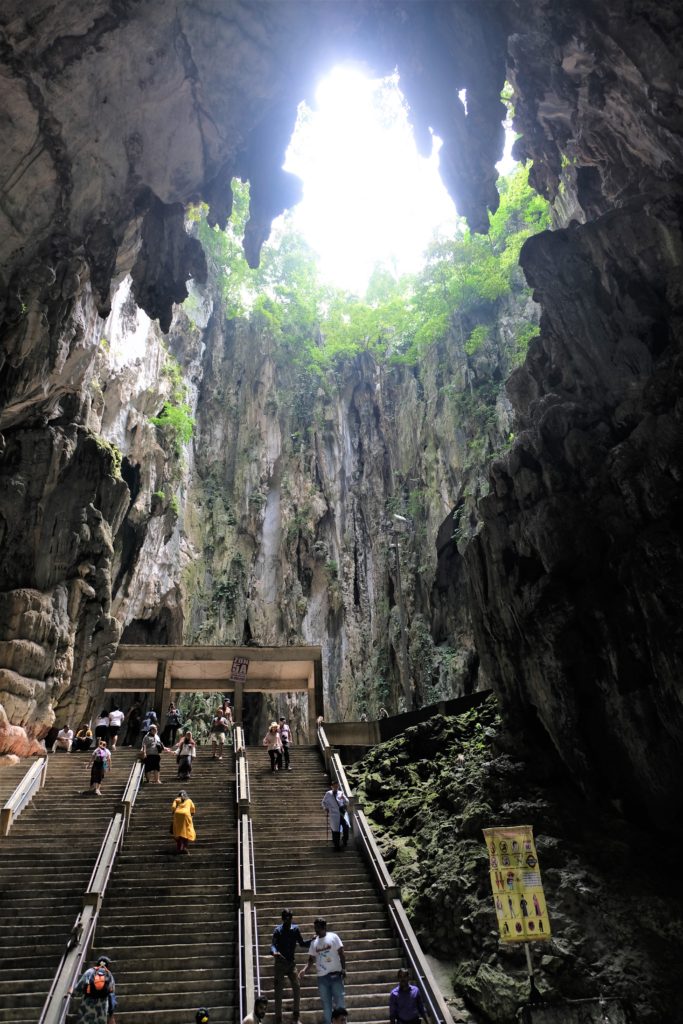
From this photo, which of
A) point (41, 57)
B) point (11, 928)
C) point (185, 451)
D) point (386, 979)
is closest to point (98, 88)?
point (41, 57)

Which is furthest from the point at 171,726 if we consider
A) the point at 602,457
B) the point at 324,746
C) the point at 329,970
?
the point at 602,457

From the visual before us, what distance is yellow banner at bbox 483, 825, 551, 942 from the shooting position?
607 cm

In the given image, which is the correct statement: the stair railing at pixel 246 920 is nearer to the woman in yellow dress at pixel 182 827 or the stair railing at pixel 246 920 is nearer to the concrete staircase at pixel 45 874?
the woman in yellow dress at pixel 182 827

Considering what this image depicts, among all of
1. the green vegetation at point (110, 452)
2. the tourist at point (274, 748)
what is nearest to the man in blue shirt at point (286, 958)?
the tourist at point (274, 748)

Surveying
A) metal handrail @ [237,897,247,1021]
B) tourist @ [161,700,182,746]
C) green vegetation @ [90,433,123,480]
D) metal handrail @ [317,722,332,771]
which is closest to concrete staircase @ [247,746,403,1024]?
metal handrail @ [237,897,247,1021]

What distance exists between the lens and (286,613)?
28344 millimetres

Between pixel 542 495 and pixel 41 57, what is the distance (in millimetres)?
11679

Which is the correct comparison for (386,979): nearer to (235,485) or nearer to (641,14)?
(641,14)

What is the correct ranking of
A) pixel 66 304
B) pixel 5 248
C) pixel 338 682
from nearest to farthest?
pixel 5 248 → pixel 66 304 → pixel 338 682

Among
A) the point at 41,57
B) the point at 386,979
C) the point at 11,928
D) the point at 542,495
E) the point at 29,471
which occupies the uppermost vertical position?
the point at 41,57

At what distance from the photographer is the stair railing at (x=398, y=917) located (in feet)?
Result: 20.5

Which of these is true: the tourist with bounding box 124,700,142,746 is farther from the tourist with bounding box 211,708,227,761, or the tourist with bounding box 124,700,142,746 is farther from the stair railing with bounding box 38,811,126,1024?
the stair railing with bounding box 38,811,126,1024

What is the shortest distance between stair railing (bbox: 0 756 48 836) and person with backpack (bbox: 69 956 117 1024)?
5192 mm

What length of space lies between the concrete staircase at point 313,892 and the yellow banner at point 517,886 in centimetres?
173
